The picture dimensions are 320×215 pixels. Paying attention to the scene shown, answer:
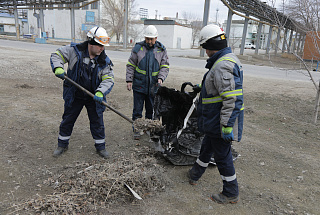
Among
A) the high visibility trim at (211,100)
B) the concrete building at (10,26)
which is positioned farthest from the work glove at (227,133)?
the concrete building at (10,26)

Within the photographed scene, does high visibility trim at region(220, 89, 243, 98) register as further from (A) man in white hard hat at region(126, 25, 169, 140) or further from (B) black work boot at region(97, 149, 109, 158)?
(B) black work boot at region(97, 149, 109, 158)

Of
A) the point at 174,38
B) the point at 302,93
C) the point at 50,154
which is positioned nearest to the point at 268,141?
the point at 50,154

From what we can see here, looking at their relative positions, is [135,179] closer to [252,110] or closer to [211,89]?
[211,89]

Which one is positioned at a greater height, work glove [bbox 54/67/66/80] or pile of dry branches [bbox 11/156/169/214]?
work glove [bbox 54/67/66/80]

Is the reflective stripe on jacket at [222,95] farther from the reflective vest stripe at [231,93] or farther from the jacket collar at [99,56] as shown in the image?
the jacket collar at [99,56]

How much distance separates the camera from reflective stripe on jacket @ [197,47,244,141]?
2385 mm

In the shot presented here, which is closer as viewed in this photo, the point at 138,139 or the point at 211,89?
the point at 211,89

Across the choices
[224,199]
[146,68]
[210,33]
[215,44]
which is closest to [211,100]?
[215,44]

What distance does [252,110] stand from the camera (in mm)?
6355

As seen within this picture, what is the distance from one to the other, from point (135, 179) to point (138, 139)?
5.31 ft

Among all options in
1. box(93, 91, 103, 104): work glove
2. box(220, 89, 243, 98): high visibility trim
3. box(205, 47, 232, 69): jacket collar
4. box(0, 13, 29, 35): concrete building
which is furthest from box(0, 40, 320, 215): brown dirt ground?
box(0, 13, 29, 35): concrete building

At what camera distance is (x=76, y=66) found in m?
3.34

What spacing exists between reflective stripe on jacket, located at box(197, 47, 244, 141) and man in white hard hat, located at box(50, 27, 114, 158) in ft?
4.71

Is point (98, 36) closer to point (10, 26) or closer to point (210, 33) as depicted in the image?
A: point (210, 33)
